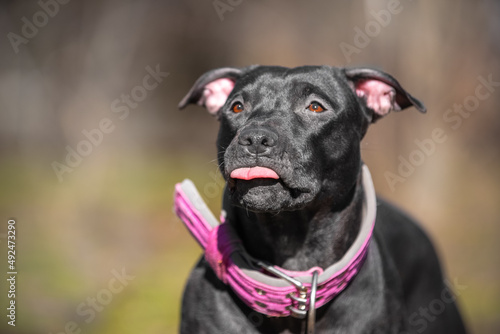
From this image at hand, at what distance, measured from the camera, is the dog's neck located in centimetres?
335

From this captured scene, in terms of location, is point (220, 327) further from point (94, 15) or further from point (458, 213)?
point (94, 15)

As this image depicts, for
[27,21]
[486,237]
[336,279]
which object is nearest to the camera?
[336,279]

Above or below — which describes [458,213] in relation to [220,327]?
below

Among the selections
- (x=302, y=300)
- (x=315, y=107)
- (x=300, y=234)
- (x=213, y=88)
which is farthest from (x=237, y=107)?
(x=302, y=300)

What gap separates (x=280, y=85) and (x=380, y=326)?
1386mm

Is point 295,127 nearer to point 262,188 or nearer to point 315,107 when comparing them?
point 315,107

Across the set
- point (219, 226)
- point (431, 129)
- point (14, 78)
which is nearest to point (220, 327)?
point (219, 226)

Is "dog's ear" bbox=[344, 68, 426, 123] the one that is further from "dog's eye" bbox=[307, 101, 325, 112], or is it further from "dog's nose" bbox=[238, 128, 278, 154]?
"dog's nose" bbox=[238, 128, 278, 154]

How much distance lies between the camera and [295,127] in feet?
10.2

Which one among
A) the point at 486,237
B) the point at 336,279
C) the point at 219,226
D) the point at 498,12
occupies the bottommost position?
the point at 486,237

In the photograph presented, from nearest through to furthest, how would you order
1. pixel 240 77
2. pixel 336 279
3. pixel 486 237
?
pixel 336 279 → pixel 240 77 → pixel 486 237

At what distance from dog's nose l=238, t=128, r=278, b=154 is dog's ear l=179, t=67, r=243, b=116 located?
972mm

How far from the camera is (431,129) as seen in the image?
27.5 ft

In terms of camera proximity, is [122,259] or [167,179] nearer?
[122,259]
